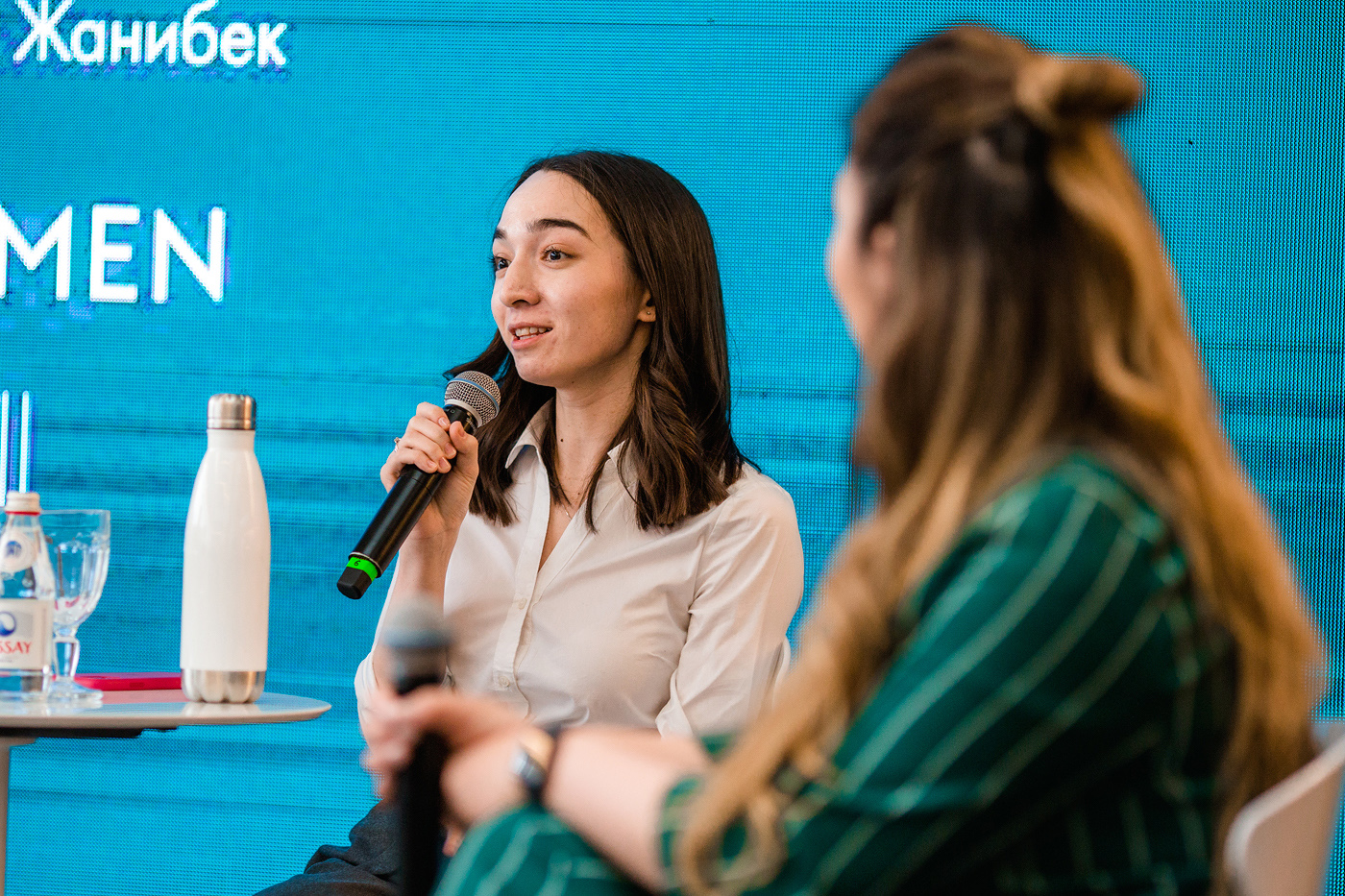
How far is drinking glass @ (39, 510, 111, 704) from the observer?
4.67 feet

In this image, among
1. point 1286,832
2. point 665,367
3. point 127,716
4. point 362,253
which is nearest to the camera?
point 1286,832

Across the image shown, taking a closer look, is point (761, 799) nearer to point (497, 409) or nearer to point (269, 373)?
point (497, 409)

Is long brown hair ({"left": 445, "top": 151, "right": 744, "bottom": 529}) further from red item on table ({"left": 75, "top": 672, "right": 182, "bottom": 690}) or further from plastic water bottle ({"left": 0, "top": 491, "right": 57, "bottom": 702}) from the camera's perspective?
plastic water bottle ({"left": 0, "top": 491, "right": 57, "bottom": 702})

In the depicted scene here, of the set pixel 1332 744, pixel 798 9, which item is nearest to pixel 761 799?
pixel 1332 744

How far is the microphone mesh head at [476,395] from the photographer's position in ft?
5.69

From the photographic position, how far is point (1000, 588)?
0.66m

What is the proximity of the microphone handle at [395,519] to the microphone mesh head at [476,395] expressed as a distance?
51mm

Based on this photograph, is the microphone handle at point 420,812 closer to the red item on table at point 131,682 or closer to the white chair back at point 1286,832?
the white chair back at point 1286,832

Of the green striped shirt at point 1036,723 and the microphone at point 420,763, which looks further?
the microphone at point 420,763

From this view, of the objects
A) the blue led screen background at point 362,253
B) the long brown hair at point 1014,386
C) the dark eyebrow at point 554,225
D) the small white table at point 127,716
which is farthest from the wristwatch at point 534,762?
the blue led screen background at point 362,253

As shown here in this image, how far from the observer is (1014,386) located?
0.72m

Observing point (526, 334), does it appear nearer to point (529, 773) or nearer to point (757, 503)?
point (757, 503)

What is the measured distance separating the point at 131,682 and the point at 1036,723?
1.21 m

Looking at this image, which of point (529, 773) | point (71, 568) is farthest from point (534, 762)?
point (71, 568)
